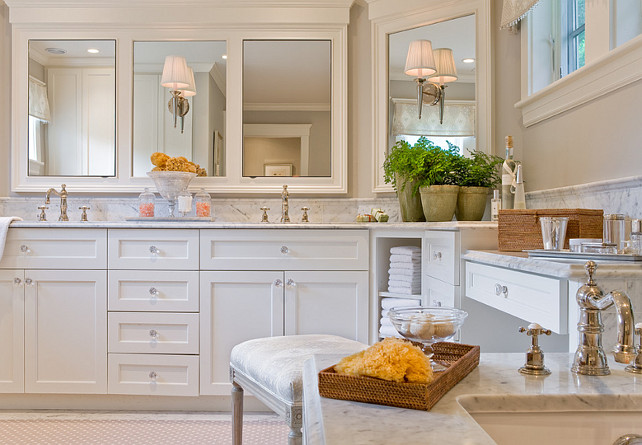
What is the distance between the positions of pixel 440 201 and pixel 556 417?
193cm

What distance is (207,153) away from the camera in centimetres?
325

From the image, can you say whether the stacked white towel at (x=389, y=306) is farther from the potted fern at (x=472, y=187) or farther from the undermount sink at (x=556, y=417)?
the undermount sink at (x=556, y=417)

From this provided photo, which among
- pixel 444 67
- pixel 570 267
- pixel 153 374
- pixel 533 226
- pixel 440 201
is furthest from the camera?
pixel 444 67

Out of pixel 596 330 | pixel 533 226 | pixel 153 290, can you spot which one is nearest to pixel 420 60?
pixel 533 226

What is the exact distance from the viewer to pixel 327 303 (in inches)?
109

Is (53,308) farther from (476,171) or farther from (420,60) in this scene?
(420,60)

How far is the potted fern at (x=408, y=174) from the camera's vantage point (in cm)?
270

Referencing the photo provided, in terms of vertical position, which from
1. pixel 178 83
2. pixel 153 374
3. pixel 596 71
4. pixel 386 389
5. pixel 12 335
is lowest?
pixel 153 374

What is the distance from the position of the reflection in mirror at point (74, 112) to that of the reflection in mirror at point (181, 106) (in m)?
0.14

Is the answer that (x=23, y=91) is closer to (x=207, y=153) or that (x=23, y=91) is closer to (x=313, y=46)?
(x=207, y=153)

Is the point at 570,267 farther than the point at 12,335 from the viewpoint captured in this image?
No

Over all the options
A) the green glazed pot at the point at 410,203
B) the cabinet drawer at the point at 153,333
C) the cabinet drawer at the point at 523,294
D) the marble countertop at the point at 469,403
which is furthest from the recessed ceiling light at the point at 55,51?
the marble countertop at the point at 469,403

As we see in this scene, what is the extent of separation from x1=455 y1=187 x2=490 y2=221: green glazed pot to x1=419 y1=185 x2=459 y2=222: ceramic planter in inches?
2.3

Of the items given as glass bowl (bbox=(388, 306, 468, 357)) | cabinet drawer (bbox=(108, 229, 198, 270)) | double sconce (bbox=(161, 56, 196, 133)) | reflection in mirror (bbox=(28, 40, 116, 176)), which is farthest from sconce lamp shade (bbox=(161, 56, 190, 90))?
glass bowl (bbox=(388, 306, 468, 357))
